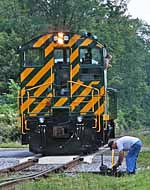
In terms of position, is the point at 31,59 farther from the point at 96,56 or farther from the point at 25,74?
the point at 96,56

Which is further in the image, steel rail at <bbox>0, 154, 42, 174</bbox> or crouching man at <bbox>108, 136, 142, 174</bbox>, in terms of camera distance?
steel rail at <bbox>0, 154, 42, 174</bbox>

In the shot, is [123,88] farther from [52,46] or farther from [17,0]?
[52,46]

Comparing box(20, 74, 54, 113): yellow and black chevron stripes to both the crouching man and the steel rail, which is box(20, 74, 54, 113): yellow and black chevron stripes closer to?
the steel rail

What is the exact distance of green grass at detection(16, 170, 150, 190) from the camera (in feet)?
29.9

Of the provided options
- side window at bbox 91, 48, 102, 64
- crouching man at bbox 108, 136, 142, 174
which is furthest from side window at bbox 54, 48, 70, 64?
crouching man at bbox 108, 136, 142, 174

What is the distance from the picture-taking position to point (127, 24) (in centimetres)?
5822

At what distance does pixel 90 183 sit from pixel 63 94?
22.7 feet

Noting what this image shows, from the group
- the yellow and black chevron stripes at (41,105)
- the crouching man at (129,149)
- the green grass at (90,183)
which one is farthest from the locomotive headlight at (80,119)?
the green grass at (90,183)

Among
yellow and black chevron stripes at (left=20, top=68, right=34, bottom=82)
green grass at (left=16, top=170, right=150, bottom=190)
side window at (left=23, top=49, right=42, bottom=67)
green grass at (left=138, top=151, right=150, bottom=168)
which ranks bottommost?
green grass at (left=138, top=151, right=150, bottom=168)

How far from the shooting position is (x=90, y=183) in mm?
9656

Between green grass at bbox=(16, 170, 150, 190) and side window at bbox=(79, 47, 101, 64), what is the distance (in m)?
6.43

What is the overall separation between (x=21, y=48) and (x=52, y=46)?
3.06ft

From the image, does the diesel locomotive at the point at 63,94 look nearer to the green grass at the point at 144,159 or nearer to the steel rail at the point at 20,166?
the green grass at the point at 144,159

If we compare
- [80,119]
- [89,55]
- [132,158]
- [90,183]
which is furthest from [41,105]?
[90,183]
